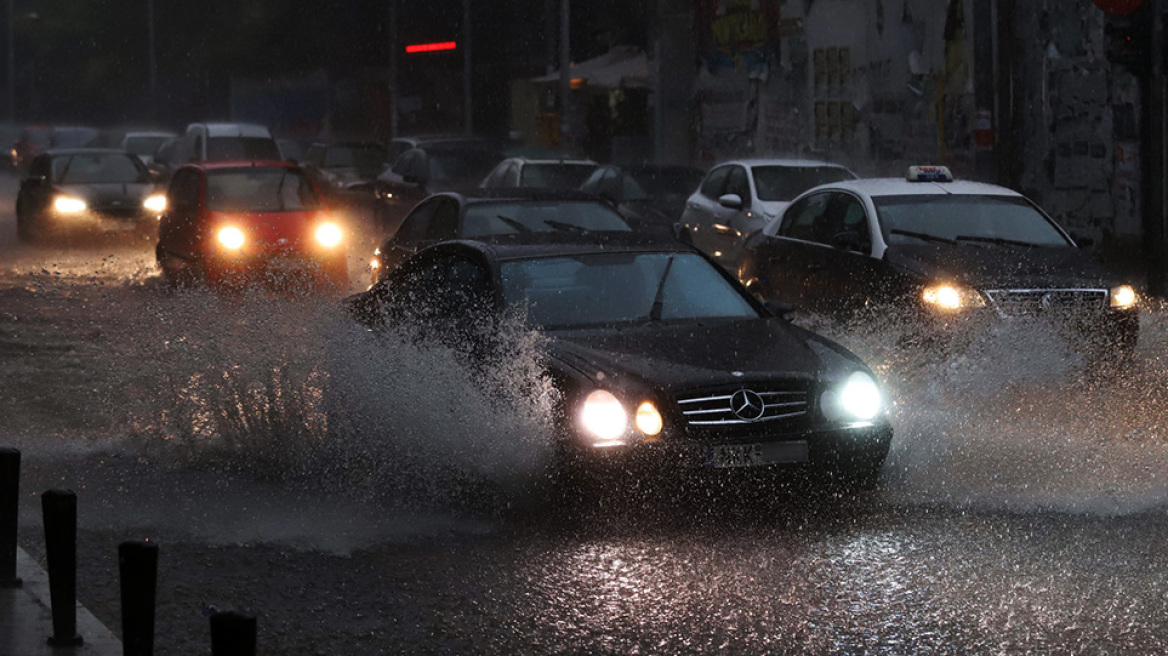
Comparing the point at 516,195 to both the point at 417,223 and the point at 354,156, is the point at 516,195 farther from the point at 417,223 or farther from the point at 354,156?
the point at 354,156

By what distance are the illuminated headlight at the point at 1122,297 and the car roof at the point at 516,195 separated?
15.8ft

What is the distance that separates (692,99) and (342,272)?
22.0m

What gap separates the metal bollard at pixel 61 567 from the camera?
5.38 meters

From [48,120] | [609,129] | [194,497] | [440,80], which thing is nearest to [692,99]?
[609,129]

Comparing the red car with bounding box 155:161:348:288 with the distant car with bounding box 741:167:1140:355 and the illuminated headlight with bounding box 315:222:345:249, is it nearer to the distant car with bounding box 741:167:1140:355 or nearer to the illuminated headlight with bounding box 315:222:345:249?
the illuminated headlight with bounding box 315:222:345:249

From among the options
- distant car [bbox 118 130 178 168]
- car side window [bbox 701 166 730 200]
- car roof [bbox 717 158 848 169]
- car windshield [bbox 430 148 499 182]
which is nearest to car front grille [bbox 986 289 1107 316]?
car roof [bbox 717 158 848 169]

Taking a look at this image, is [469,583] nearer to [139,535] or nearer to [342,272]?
[139,535]

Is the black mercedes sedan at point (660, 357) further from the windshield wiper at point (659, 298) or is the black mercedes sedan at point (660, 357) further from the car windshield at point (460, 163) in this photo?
the car windshield at point (460, 163)

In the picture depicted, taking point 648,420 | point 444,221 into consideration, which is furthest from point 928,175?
point 648,420

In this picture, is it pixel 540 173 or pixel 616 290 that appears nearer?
pixel 616 290

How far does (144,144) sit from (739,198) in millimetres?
28550

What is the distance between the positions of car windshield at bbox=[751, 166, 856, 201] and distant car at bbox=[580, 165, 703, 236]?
1.28 m

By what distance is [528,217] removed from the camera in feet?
45.8

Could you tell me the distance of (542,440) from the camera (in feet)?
24.7
